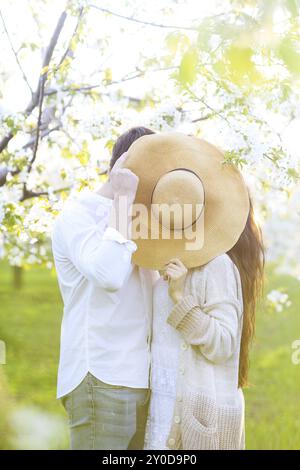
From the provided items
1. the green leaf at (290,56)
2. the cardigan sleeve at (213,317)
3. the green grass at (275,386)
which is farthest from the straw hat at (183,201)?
the green grass at (275,386)

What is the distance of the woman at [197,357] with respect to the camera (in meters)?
2.29

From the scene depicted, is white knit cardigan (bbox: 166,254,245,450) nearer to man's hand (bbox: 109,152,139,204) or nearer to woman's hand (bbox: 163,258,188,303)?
woman's hand (bbox: 163,258,188,303)

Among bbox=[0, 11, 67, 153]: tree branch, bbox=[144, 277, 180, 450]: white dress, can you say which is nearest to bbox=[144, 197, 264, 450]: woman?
bbox=[144, 277, 180, 450]: white dress

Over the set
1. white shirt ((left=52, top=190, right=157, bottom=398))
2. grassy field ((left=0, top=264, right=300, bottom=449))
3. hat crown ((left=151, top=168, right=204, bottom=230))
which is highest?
hat crown ((left=151, top=168, right=204, bottom=230))

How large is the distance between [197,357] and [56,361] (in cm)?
704

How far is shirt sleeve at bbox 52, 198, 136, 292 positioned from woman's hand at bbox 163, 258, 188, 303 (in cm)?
16

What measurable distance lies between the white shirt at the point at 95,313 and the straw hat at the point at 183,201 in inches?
6.6

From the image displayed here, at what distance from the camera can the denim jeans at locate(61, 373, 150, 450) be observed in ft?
7.38

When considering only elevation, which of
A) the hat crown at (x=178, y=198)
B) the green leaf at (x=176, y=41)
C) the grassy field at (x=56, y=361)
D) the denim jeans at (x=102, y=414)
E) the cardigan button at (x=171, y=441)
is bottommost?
the grassy field at (x=56, y=361)

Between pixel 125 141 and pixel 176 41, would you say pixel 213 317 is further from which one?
pixel 176 41

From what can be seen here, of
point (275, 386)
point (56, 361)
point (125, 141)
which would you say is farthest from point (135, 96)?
point (56, 361)

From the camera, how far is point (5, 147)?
362 centimetres

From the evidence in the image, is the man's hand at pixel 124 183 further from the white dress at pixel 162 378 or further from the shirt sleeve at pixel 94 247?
the white dress at pixel 162 378
